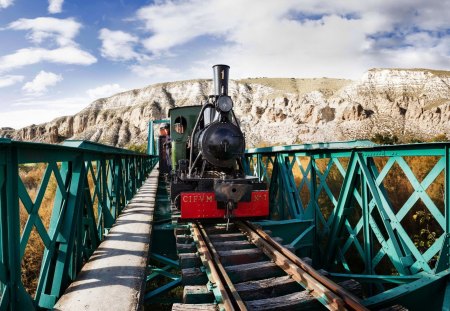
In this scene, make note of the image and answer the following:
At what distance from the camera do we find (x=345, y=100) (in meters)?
70.1

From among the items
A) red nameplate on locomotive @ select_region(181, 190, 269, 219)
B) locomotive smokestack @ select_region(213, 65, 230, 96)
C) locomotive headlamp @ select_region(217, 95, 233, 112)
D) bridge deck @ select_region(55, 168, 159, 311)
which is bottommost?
bridge deck @ select_region(55, 168, 159, 311)

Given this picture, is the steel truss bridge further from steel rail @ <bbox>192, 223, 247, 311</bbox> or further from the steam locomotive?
the steam locomotive

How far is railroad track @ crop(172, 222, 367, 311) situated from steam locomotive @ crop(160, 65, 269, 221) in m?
0.76

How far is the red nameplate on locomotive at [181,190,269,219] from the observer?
20.0 ft

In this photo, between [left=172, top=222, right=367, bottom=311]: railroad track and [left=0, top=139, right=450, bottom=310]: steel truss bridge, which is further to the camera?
[left=172, top=222, right=367, bottom=311]: railroad track

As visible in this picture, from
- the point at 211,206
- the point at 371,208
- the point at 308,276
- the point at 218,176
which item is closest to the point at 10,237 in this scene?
the point at 308,276

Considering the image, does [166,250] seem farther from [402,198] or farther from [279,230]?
[402,198]

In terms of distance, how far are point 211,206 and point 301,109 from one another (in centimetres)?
7089

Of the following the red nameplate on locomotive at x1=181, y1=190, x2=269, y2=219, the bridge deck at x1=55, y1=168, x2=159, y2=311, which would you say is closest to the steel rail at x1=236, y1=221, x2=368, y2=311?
the red nameplate on locomotive at x1=181, y1=190, x2=269, y2=219

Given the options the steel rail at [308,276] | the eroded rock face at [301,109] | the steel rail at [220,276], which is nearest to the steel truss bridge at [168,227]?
the steel rail at [220,276]

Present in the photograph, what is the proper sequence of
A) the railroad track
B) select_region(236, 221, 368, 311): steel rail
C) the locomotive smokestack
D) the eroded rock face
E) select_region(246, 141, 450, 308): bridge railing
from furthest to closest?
1. the eroded rock face
2. the locomotive smokestack
3. select_region(246, 141, 450, 308): bridge railing
4. the railroad track
5. select_region(236, 221, 368, 311): steel rail

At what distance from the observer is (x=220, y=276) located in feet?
12.3

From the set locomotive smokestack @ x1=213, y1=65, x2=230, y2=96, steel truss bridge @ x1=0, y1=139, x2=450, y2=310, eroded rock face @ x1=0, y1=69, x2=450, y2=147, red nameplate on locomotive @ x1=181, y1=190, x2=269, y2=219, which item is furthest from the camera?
eroded rock face @ x1=0, y1=69, x2=450, y2=147

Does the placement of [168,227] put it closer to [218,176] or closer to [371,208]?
[218,176]
